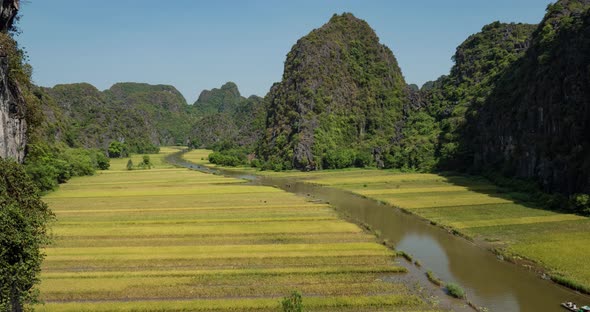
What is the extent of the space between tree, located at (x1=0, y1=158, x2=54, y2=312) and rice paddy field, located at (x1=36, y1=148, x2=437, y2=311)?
19.2 ft

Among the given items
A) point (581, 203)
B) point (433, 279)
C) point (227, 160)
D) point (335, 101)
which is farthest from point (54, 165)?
point (335, 101)

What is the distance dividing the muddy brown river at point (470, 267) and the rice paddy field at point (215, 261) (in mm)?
3560

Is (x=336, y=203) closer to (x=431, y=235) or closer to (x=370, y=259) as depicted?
(x=431, y=235)

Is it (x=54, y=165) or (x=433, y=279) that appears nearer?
(x=433, y=279)

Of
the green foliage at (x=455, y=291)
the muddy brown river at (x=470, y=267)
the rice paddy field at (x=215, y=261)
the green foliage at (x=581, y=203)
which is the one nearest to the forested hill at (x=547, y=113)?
the green foliage at (x=581, y=203)

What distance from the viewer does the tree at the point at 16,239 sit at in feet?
57.1

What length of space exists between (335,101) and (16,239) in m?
136

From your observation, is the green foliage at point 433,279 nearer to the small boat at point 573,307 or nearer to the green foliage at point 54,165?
the small boat at point 573,307

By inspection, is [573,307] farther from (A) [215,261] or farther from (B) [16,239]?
(B) [16,239]

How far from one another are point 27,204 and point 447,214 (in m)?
46.1

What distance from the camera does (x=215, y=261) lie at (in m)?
34.7

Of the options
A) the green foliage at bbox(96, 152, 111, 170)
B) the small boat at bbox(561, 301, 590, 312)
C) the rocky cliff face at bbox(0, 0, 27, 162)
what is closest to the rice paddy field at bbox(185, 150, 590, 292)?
the small boat at bbox(561, 301, 590, 312)

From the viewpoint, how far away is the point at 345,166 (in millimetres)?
126875

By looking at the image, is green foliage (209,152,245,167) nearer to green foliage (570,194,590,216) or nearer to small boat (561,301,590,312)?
green foliage (570,194,590,216)
